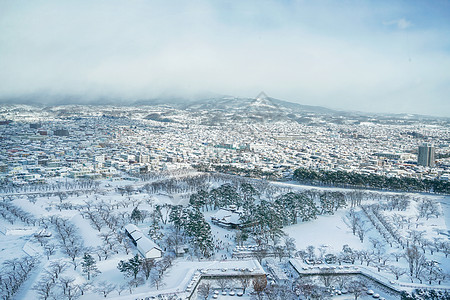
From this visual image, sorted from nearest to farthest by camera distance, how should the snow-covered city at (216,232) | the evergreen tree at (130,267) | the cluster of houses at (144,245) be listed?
the snow-covered city at (216,232)
the evergreen tree at (130,267)
the cluster of houses at (144,245)

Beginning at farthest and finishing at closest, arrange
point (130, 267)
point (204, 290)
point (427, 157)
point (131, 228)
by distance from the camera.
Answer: point (427, 157) < point (131, 228) < point (130, 267) < point (204, 290)

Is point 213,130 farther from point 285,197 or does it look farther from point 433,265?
point 433,265

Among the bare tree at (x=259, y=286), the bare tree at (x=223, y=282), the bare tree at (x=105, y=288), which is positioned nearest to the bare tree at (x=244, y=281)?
the bare tree at (x=259, y=286)

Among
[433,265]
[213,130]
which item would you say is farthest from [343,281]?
[213,130]

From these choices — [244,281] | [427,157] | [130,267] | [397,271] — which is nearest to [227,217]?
[244,281]

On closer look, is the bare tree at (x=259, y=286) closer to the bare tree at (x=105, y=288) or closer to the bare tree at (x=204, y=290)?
the bare tree at (x=204, y=290)

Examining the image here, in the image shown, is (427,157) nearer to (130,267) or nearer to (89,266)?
(130,267)

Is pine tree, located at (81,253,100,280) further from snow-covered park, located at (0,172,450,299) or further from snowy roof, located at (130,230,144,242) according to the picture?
snowy roof, located at (130,230,144,242)

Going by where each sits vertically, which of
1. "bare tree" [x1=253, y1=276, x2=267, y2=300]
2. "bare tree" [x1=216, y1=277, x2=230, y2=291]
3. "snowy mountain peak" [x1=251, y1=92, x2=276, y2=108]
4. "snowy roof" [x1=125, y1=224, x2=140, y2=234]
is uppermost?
"snowy mountain peak" [x1=251, y1=92, x2=276, y2=108]

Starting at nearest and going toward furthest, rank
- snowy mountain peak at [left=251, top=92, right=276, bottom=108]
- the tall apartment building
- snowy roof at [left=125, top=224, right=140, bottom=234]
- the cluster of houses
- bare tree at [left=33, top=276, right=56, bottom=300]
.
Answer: bare tree at [left=33, top=276, right=56, bottom=300] → the cluster of houses → snowy roof at [left=125, top=224, right=140, bottom=234] → the tall apartment building → snowy mountain peak at [left=251, top=92, right=276, bottom=108]

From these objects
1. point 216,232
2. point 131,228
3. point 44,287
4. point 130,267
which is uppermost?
point 130,267

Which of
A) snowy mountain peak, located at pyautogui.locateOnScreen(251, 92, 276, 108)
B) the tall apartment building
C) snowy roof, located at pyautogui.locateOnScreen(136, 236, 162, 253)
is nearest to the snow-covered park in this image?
snowy roof, located at pyautogui.locateOnScreen(136, 236, 162, 253)
